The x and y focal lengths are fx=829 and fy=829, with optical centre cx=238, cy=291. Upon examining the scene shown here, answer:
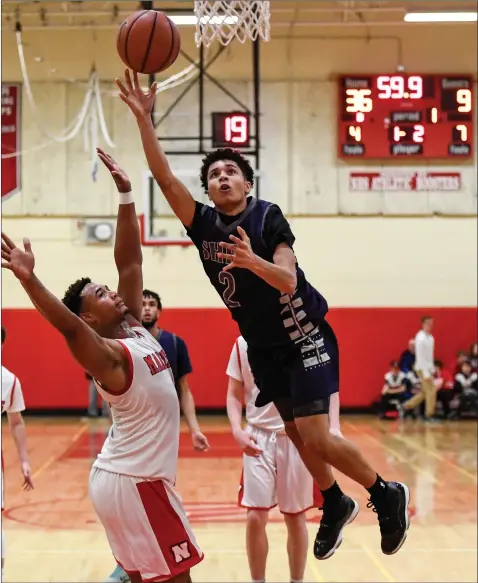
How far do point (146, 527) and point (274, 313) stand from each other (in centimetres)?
120

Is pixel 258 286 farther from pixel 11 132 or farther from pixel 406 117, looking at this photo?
pixel 11 132

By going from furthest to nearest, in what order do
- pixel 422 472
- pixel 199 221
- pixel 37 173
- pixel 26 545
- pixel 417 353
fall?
1. pixel 37 173
2. pixel 417 353
3. pixel 422 472
4. pixel 26 545
5. pixel 199 221

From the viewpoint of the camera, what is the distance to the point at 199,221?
12.7 feet

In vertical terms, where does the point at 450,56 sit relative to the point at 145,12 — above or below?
above

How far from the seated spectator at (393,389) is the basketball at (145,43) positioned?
12822 millimetres

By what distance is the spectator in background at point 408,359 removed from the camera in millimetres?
16078

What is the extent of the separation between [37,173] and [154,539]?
1349 cm

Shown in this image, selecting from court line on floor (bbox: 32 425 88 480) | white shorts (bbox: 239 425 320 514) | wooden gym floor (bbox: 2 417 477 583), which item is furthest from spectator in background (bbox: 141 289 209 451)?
court line on floor (bbox: 32 425 88 480)

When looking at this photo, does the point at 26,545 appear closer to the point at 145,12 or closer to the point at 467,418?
the point at 145,12

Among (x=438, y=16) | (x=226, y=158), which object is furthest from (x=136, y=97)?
(x=438, y=16)

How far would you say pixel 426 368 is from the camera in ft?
50.4

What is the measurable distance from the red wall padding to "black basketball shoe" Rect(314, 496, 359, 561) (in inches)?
490

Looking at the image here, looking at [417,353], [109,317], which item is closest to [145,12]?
[109,317]

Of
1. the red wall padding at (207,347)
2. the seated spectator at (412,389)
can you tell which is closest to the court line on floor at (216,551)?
the seated spectator at (412,389)
